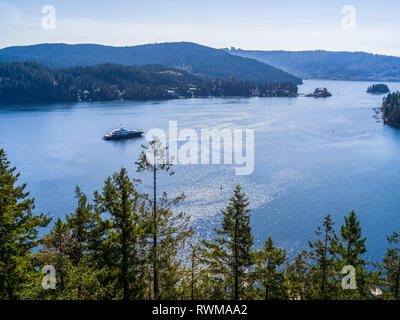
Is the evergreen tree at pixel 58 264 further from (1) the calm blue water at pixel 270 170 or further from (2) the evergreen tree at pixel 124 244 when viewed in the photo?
(1) the calm blue water at pixel 270 170

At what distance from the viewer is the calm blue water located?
47625mm

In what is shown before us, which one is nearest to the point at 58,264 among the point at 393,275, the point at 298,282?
the point at 298,282

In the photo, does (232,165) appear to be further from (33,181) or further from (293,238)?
(33,181)

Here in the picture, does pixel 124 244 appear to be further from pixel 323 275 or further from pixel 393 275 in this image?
pixel 393 275

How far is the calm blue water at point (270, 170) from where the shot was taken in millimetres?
47625

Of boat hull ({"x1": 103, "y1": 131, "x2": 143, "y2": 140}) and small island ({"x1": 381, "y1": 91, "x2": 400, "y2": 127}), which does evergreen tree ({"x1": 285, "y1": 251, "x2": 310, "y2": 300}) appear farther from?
small island ({"x1": 381, "y1": 91, "x2": 400, "y2": 127})

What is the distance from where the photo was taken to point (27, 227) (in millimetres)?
19797

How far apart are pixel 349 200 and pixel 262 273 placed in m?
38.2

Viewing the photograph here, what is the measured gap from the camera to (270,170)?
2773 inches

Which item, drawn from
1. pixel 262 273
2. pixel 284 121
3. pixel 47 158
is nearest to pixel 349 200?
pixel 262 273

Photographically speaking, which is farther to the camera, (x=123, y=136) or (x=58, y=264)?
(x=123, y=136)

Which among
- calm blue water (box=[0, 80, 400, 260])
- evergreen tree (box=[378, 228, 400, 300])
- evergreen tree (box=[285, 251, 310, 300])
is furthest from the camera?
calm blue water (box=[0, 80, 400, 260])

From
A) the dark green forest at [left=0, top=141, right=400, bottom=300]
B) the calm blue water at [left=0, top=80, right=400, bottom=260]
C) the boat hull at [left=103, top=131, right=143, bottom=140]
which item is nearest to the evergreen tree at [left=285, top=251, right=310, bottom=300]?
the dark green forest at [left=0, top=141, right=400, bottom=300]

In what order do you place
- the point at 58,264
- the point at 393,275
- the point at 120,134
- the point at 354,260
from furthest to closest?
1. the point at 120,134
2. the point at 354,260
3. the point at 393,275
4. the point at 58,264
